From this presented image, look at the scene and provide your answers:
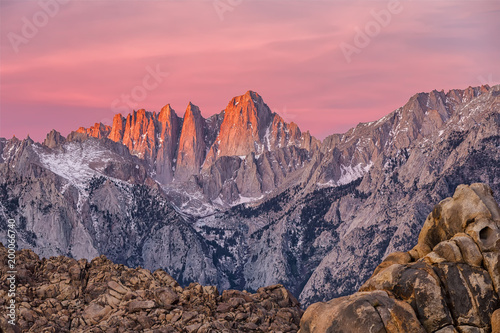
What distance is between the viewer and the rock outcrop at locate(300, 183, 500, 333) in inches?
2421

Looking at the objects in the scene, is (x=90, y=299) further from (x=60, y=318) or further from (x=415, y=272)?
(x=415, y=272)

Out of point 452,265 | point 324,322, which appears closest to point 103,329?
point 324,322

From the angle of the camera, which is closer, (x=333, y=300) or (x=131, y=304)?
(x=333, y=300)

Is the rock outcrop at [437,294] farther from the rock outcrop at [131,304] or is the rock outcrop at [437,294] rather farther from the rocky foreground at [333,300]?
the rock outcrop at [131,304]

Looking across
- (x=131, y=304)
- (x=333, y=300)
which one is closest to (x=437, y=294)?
(x=333, y=300)

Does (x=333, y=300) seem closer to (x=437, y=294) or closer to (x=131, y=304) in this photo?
(x=437, y=294)

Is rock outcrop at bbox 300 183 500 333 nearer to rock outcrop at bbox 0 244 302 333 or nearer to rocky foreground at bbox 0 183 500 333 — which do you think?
rocky foreground at bbox 0 183 500 333

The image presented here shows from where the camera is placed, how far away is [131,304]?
93.4 metres

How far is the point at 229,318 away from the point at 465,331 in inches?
1317

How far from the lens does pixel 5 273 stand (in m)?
105

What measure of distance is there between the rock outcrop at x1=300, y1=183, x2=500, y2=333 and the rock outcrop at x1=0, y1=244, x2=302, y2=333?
2479 centimetres

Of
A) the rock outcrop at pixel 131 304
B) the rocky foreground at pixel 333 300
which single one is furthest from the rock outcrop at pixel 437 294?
the rock outcrop at pixel 131 304

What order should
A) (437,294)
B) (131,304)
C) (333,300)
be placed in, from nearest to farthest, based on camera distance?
(437,294) → (333,300) → (131,304)

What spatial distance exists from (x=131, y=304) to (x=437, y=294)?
40727 millimetres
